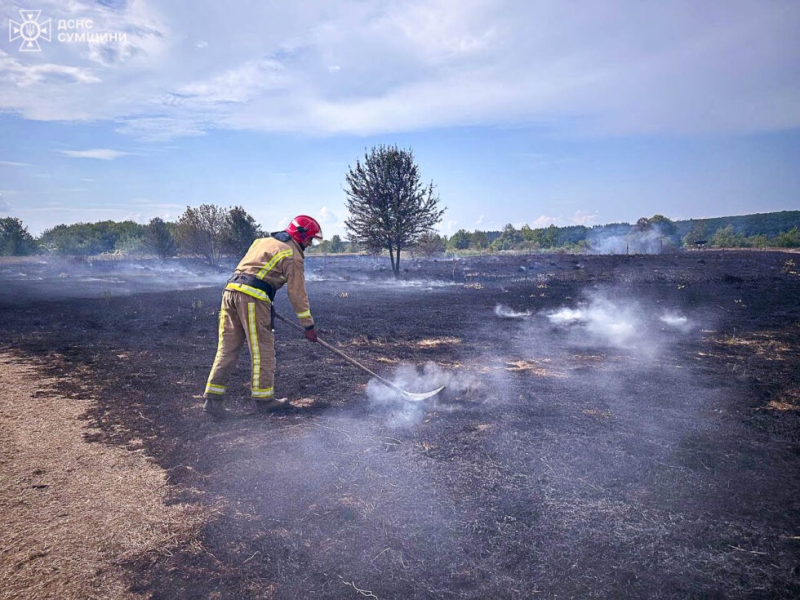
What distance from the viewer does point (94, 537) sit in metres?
2.92

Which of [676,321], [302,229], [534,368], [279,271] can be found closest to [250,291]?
[279,271]

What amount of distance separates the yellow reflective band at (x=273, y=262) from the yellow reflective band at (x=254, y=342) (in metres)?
0.36

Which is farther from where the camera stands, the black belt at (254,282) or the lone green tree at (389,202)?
the lone green tree at (389,202)

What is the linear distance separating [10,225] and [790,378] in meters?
65.7

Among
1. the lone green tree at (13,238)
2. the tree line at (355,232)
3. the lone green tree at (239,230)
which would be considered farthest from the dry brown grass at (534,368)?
A: the lone green tree at (13,238)

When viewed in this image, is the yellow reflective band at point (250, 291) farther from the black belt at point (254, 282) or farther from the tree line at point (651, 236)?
the tree line at point (651, 236)

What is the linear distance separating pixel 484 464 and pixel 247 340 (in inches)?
115

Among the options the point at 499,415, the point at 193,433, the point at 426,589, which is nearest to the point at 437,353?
the point at 499,415

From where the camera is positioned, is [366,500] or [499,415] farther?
[499,415]

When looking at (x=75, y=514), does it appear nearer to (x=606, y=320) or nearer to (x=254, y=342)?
(x=254, y=342)

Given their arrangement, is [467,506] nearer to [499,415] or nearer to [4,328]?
[499,415]

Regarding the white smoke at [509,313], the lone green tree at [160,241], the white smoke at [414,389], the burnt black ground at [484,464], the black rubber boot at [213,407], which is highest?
the lone green tree at [160,241]

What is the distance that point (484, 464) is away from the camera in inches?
150

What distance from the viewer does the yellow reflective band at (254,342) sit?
193 inches
